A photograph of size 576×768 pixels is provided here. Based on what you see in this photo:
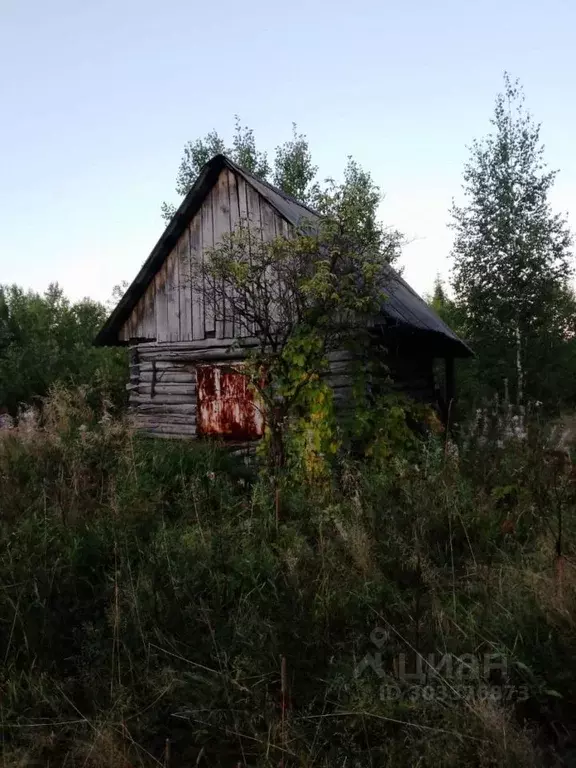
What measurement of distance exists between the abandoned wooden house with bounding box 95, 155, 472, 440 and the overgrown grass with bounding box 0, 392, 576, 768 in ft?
12.7

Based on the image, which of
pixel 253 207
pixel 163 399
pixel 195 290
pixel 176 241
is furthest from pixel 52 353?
pixel 253 207

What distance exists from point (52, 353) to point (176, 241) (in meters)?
6.93

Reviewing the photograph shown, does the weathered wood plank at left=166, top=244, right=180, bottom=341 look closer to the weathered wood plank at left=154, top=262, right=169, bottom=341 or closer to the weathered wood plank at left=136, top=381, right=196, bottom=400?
the weathered wood plank at left=154, top=262, right=169, bottom=341

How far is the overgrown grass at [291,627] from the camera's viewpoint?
2.57m

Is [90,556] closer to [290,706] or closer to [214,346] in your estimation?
[290,706]

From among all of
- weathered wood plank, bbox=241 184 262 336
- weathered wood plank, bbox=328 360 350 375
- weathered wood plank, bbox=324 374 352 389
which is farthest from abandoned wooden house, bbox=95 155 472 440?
weathered wood plank, bbox=324 374 352 389

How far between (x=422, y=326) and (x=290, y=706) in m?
6.71

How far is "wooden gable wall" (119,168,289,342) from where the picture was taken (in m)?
8.98

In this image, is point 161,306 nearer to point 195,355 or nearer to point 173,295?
point 173,295

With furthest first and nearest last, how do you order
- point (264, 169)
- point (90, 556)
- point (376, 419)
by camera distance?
point (264, 169), point (376, 419), point (90, 556)

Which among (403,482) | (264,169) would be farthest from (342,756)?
(264,169)

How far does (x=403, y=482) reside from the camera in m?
5.20

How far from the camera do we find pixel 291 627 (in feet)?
10.6

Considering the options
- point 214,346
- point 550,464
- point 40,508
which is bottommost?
point 40,508
